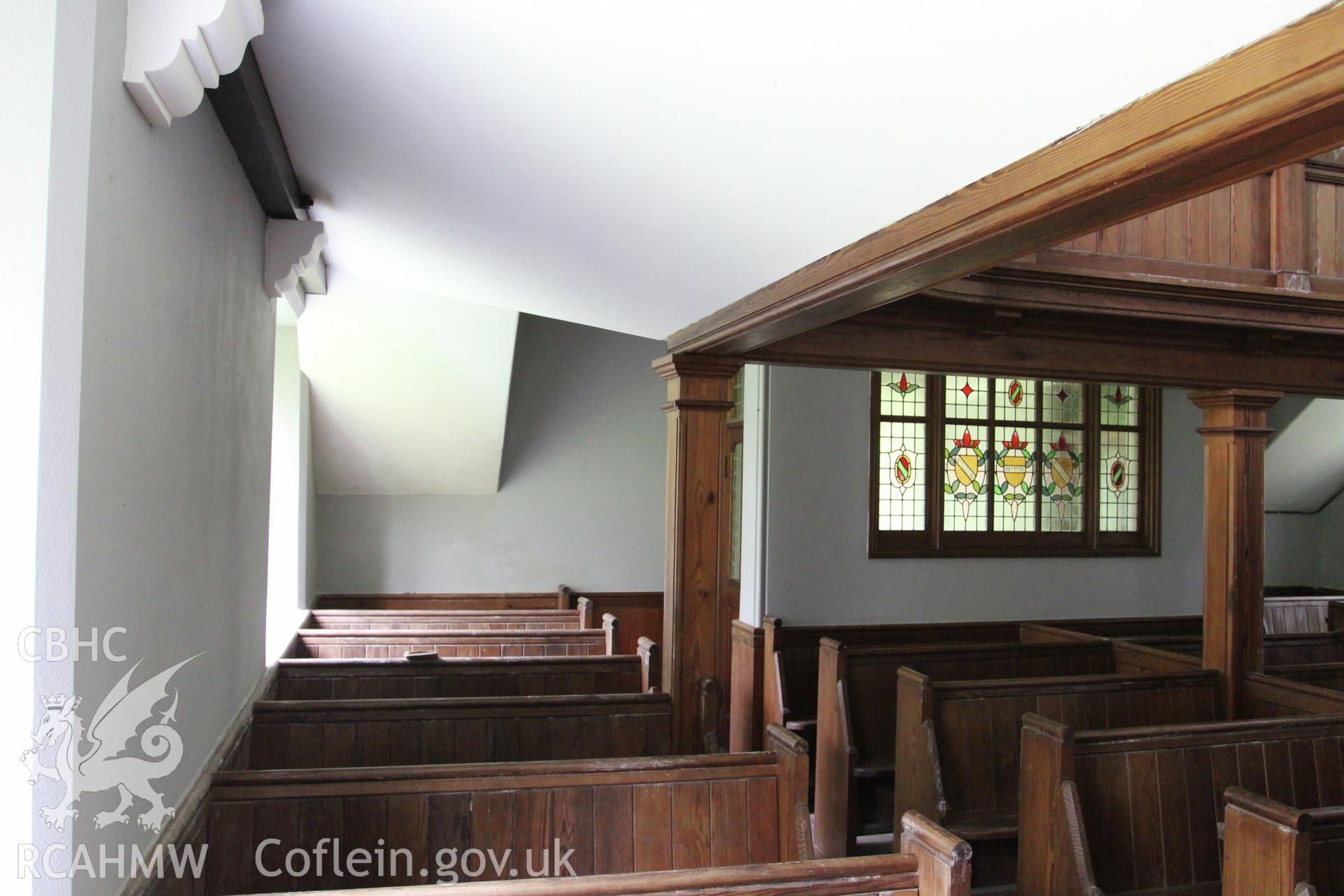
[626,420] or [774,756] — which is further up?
[626,420]

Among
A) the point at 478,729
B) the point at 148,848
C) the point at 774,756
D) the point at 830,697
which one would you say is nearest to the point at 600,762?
the point at 774,756

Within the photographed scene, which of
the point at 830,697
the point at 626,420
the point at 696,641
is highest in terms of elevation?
the point at 626,420

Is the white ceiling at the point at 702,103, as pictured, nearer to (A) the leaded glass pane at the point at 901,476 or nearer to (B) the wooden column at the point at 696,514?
(B) the wooden column at the point at 696,514

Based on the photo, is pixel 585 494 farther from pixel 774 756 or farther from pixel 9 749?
pixel 9 749

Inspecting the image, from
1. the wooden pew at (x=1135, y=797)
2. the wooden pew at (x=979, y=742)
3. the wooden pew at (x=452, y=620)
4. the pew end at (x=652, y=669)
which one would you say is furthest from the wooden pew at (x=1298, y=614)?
the pew end at (x=652, y=669)

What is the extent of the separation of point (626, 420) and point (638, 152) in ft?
16.5

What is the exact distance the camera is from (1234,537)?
14.2 feet

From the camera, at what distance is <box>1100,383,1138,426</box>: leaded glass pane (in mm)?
6285

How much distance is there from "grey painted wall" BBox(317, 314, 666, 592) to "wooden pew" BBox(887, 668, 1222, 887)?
3.41 meters

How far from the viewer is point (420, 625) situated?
16.9 ft

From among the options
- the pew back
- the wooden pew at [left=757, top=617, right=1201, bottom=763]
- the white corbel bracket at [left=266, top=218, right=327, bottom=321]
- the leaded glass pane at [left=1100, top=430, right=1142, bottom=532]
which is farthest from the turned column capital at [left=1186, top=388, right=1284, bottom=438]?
the white corbel bracket at [left=266, top=218, right=327, bottom=321]

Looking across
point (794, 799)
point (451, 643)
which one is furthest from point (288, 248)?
point (794, 799)

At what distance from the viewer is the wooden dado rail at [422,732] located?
2.84 m

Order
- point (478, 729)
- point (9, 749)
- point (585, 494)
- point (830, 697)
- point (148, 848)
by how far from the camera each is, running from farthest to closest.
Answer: point (585, 494)
point (830, 697)
point (478, 729)
point (148, 848)
point (9, 749)
